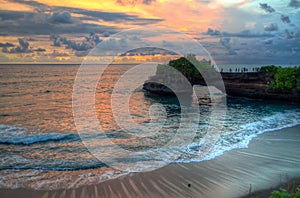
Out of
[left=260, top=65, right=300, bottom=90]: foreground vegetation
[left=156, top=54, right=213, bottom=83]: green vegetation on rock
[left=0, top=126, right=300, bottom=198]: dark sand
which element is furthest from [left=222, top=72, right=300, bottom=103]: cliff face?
[left=0, top=126, right=300, bottom=198]: dark sand

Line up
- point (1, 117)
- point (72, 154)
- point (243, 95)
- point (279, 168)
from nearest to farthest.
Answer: point (279, 168), point (72, 154), point (1, 117), point (243, 95)

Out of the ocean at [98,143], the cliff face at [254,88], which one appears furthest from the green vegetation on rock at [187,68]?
the ocean at [98,143]

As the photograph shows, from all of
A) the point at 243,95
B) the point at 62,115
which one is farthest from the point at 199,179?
the point at 243,95

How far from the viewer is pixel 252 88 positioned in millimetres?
51750

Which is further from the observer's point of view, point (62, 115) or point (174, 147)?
point (62, 115)

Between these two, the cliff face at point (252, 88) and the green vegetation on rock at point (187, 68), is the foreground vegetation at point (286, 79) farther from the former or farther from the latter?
the green vegetation on rock at point (187, 68)

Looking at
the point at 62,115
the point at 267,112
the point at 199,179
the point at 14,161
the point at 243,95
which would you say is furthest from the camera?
the point at 243,95

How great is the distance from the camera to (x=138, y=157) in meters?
16.4

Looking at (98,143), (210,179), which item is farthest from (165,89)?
(210,179)

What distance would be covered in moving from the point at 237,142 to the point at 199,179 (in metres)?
8.21

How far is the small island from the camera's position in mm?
45844

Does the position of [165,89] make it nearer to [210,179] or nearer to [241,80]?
[241,80]

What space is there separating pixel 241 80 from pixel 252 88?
167 inches

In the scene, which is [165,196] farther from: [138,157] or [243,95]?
[243,95]
